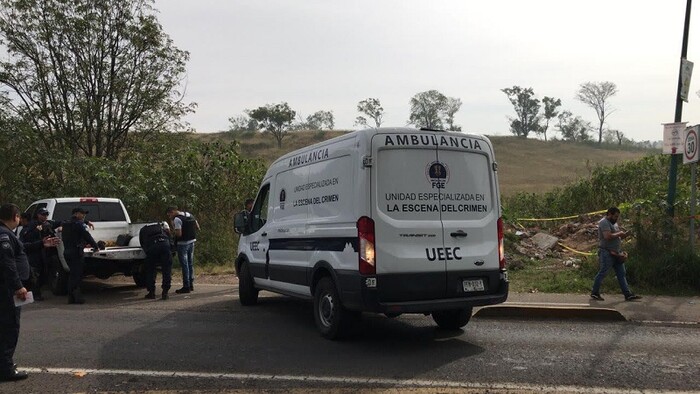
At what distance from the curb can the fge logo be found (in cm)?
275

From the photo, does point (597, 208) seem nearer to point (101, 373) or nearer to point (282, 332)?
point (282, 332)

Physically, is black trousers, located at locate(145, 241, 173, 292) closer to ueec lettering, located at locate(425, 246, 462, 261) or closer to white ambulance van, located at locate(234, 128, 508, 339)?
white ambulance van, located at locate(234, 128, 508, 339)

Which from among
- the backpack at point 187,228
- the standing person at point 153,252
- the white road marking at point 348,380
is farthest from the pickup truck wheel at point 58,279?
the white road marking at point 348,380

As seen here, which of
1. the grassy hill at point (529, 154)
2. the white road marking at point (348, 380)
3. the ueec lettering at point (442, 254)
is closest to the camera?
the white road marking at point (348, 380)

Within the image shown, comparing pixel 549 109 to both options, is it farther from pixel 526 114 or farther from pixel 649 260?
pixel 649 260

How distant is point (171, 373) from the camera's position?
229 inches

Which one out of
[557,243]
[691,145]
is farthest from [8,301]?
[557,243]

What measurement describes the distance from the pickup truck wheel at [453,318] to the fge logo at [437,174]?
5.90ft

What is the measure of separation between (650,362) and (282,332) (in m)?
4.38

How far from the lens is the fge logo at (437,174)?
6.90 meters

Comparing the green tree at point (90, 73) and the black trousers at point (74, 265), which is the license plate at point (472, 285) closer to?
the black trousers at point (74, 265)

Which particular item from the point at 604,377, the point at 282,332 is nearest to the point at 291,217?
the point at 282,332

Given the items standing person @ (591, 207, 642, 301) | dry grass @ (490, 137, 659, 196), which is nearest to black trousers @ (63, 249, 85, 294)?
standing person @ (591, 207, 642, 301)

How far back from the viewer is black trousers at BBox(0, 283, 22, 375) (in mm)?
5652
